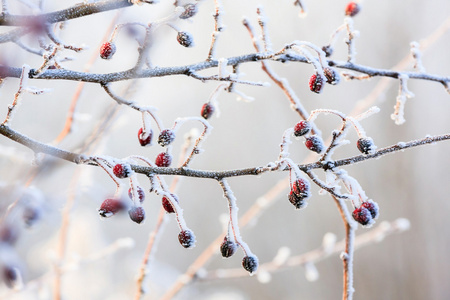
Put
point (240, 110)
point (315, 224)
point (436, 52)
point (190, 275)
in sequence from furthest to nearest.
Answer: point (240, 110)
point (315, 224)
point (436, 52)
point (190, 275)

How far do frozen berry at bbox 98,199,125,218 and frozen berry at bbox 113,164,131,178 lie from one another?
36 mm

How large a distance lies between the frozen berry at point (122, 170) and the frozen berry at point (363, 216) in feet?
0.61

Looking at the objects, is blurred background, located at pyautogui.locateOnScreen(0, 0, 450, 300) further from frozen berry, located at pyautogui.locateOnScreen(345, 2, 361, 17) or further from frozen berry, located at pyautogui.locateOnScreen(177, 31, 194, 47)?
frozen berry, located at pyautogui.locateOnScreen(177, 31, 194, 47)

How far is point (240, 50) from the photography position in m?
2.83

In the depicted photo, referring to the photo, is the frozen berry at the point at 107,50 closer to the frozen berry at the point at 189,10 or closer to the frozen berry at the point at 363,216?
the frozen berry at the point at 189,10

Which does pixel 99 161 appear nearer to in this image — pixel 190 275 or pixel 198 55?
pixel 190 275

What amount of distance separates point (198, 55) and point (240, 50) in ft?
0.93

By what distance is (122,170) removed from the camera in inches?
12.6

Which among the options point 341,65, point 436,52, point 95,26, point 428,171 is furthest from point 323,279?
point 341,65

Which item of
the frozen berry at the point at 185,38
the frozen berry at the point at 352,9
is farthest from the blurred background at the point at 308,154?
the frozen berry at the point at 185,38

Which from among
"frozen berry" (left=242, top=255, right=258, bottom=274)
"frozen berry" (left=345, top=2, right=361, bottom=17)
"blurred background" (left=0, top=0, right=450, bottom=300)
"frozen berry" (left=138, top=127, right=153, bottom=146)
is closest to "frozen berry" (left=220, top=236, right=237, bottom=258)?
"frozen berry" (left=242, top=255, right=258, bottom=274)

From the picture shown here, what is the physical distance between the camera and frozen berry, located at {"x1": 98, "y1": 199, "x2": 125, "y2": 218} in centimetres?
35

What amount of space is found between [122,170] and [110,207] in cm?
5

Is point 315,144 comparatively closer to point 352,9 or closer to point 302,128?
point 302,128
